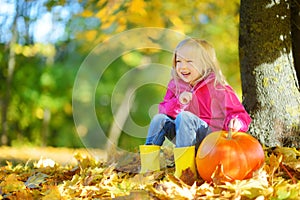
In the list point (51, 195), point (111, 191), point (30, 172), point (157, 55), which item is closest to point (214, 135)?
point (111, 191)

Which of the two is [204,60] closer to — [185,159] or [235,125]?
[235,125]

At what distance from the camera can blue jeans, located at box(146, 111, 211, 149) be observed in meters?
1.96

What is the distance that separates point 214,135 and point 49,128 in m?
5.37

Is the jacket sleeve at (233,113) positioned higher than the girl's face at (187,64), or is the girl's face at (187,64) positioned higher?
the girl's face at (187,64)

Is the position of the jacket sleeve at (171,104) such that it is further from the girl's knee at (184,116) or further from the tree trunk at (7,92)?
the tree trunk at (7,92)

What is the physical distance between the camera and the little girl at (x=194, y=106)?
77.5 inches

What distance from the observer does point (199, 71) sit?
2080 millimetres

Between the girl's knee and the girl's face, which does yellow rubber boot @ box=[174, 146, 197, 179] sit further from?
the girl's face

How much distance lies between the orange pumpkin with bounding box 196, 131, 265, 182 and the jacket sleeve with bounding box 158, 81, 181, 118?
11.0 inches

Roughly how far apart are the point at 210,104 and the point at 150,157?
36cm

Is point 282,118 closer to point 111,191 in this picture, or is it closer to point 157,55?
point 111,191

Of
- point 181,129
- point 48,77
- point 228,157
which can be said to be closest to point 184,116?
→ point 181,129

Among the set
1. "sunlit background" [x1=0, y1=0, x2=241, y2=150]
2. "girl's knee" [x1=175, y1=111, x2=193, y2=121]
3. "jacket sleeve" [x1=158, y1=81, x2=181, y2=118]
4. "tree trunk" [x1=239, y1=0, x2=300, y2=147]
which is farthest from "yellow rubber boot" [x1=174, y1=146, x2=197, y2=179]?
"sunlit background" [x1=0, y1=0, x2=241, y2=150]

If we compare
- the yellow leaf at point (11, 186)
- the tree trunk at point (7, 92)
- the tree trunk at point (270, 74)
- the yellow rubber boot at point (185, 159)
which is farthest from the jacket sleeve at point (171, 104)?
the tree trunk at point (7, 92)
